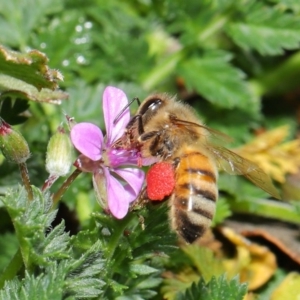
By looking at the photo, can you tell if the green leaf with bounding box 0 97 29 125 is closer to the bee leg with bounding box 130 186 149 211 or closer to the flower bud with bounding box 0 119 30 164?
the flower bud with bounding box 0 119 30 164

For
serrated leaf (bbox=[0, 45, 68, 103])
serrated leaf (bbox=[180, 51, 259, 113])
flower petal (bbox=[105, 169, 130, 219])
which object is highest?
serrated leaf (bbox=[0, 45, 68, 103])

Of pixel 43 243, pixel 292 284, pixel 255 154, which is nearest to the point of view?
pixel 43 243

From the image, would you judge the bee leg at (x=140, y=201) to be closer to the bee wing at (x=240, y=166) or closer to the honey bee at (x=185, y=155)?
the honey bee at (x=185, y=155)

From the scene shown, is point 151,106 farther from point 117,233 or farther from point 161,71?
point 161,71

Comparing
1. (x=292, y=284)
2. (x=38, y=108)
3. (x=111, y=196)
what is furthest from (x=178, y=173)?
(x=38, y=108)

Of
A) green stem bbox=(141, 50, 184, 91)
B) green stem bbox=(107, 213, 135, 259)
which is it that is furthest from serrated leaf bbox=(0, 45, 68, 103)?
green stem bbox=(141, 50, 184, 91)

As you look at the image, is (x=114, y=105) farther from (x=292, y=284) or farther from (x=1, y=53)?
(x=292, y=284)

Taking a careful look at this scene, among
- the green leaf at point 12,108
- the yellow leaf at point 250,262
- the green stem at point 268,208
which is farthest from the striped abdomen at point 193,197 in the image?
the green stem at point 268,208
